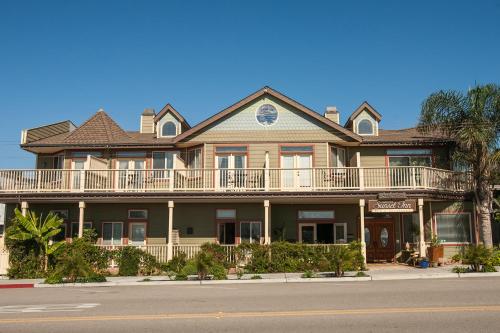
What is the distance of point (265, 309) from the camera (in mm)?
10289

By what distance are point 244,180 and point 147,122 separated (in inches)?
347

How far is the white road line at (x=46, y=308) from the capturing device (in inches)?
424

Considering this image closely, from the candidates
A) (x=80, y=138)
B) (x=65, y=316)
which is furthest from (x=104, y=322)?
(x=80, y=138)

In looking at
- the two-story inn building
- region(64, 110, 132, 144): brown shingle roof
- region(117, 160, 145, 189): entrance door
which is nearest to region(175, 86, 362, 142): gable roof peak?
the two-story inn building

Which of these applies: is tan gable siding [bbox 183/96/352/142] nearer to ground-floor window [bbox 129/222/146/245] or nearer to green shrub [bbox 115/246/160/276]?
ground-floor window [bbox 129/222/146/245]

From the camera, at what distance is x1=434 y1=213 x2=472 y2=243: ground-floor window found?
77.3ft

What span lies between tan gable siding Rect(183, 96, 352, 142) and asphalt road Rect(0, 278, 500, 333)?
10581mm

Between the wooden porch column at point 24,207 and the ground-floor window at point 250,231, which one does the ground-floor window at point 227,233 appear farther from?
the wooden porch column at point 24,207

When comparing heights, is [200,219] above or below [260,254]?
above

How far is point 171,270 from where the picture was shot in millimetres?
20359

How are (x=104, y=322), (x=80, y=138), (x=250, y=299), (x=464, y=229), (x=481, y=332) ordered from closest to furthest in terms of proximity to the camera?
(x=481, y=332) < (x=104, y=322) < (x=250, y=299) < (x=464, y=229) < (x=80, y=138)

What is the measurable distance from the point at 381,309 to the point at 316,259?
9.88m

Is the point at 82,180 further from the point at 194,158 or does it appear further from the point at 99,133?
the point at 194,158

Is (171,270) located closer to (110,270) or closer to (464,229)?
(110,270)
